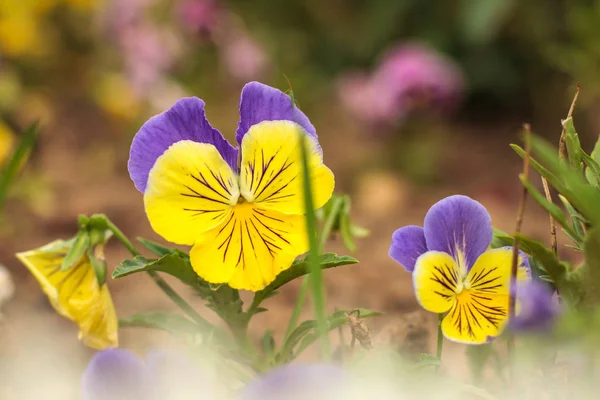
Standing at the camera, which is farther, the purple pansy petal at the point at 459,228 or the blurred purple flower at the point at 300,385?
the purple pansy petal at the point at 459,228

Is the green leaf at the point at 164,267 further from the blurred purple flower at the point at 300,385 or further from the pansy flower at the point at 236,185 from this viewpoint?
the blurred purple flower at the point at 300,385

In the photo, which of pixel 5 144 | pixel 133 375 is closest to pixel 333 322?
pixel 133 375

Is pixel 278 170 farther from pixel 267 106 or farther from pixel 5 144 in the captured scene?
pixel 5 144

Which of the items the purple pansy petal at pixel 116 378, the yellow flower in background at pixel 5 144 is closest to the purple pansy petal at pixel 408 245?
the purple pansy petal at pixel 116 378

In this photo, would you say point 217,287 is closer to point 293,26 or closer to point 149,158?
point 149,158

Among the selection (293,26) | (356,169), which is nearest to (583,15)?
(356,169)

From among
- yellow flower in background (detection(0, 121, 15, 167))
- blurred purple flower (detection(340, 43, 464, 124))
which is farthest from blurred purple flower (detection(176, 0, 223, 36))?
yellow flower in background (detection(0, 121, 15, 167))
